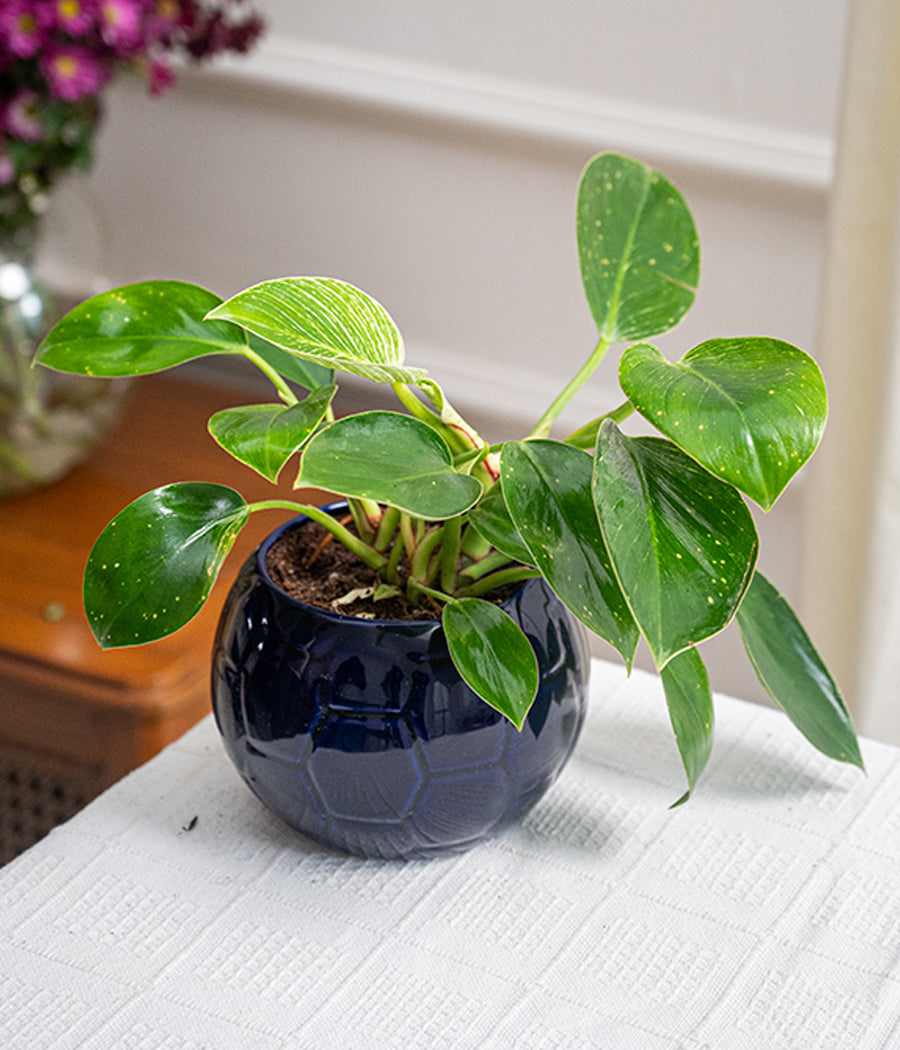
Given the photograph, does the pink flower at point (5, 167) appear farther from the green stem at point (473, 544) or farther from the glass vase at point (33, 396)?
the green stem at point (473, 544)

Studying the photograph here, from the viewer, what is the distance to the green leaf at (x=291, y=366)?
1.94ft

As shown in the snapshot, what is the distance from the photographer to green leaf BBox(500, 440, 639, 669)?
1.51ft

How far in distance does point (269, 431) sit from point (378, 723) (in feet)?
0.45

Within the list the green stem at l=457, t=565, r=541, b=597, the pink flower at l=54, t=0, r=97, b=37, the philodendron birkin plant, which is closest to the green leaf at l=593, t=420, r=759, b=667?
the philodendron birkin plant

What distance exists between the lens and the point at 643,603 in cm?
43

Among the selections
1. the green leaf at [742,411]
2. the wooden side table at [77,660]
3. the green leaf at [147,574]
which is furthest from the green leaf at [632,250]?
the wooden side table at [77,660]

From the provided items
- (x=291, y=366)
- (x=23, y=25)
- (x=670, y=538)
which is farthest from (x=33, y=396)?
(x=670, y=538)

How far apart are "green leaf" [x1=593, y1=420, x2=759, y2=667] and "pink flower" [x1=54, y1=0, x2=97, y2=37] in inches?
29.5

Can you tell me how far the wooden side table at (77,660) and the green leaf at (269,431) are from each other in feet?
1.76

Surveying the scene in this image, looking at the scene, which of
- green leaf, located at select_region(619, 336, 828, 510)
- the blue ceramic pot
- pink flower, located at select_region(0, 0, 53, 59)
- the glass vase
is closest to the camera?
green leaf, located at select_region(619, 336, 828, 510)

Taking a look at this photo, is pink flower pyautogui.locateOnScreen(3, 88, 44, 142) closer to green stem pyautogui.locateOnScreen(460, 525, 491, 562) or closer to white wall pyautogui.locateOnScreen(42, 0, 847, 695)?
white wall pyautogui.locateOnScreen(42, 0, 847, 695)

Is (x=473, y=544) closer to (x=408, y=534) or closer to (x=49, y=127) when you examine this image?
(x=408, y=534)

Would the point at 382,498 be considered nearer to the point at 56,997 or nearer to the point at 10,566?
the point at 56,997

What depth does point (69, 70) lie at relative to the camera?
1047mm
